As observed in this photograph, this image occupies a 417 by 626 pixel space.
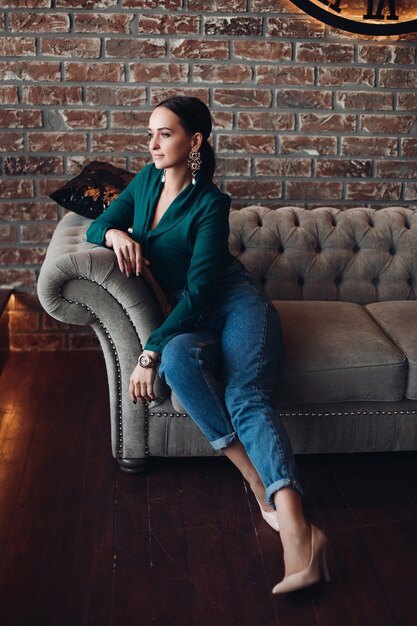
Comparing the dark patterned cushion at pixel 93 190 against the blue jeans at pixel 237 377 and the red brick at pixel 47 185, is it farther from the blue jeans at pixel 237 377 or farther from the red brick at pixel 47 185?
the blue jeans at pixel 237 377

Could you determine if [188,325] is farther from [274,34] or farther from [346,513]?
[274,34]

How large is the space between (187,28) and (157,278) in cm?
127

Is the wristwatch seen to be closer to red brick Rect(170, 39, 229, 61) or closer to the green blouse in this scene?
the green blouse

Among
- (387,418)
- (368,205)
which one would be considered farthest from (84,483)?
(368,205)

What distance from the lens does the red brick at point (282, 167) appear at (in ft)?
11.2

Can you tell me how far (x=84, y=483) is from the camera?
2451 mm

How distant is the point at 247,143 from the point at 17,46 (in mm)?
997

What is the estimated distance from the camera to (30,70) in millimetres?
3242

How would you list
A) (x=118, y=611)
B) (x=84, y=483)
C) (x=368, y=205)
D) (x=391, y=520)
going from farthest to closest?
(x=368, y=205) → (x=84, y=483) → (x=391, y=520) → (x=118, y=611)

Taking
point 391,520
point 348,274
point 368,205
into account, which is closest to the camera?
A: point 391,520

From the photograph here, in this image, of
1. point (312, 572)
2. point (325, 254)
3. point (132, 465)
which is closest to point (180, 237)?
point (132, 465)

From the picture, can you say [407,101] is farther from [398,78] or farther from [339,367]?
[339,367]

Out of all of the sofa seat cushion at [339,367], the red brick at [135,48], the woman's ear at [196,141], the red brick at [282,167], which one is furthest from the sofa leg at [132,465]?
the red brick at [135,48]

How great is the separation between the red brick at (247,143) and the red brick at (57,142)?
1.88 ft
